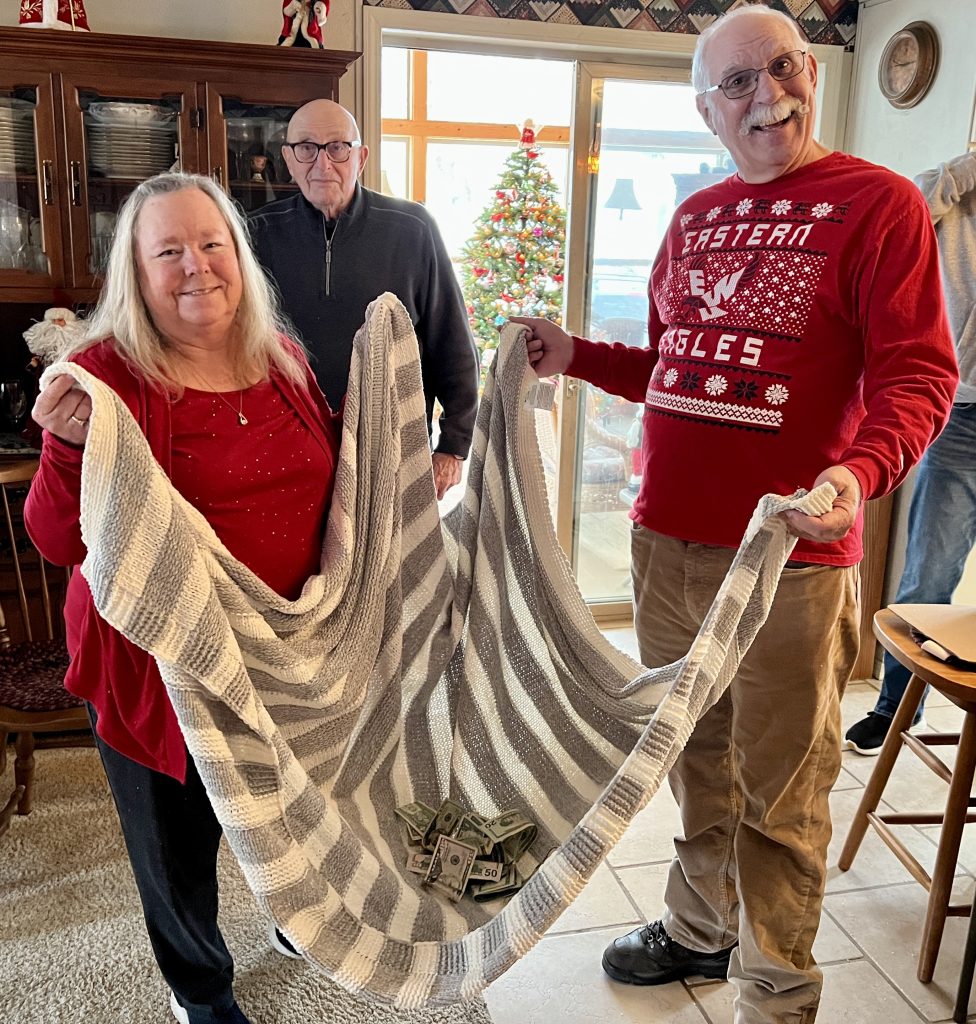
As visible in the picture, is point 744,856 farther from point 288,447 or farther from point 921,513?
point 921,513

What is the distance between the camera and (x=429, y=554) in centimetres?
169

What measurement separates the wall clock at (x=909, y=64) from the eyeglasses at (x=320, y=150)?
2.08 m

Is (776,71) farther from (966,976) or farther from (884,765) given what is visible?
(966,976)

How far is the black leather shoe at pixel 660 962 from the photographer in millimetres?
1959

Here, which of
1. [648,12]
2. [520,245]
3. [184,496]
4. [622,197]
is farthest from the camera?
[520,245]

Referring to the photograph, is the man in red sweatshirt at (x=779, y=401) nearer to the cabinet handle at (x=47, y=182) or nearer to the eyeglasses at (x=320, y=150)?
the eyeglasses at (x=320, y=150)

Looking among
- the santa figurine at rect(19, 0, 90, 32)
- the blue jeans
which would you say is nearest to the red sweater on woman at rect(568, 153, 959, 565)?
the blue jeans

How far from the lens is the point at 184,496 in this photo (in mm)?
1390

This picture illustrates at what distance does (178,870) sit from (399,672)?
19.0 inches

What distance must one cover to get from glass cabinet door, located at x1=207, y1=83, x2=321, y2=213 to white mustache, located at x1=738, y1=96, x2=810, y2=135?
1.65 meters

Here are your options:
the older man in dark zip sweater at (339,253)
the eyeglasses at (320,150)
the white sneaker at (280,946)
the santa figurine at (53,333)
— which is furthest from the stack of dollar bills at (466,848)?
the santa figurine at (53,333)

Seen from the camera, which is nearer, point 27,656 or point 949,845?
point 949,845

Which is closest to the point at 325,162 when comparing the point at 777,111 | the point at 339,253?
the point at 339,253

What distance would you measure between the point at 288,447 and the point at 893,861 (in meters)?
1.88
